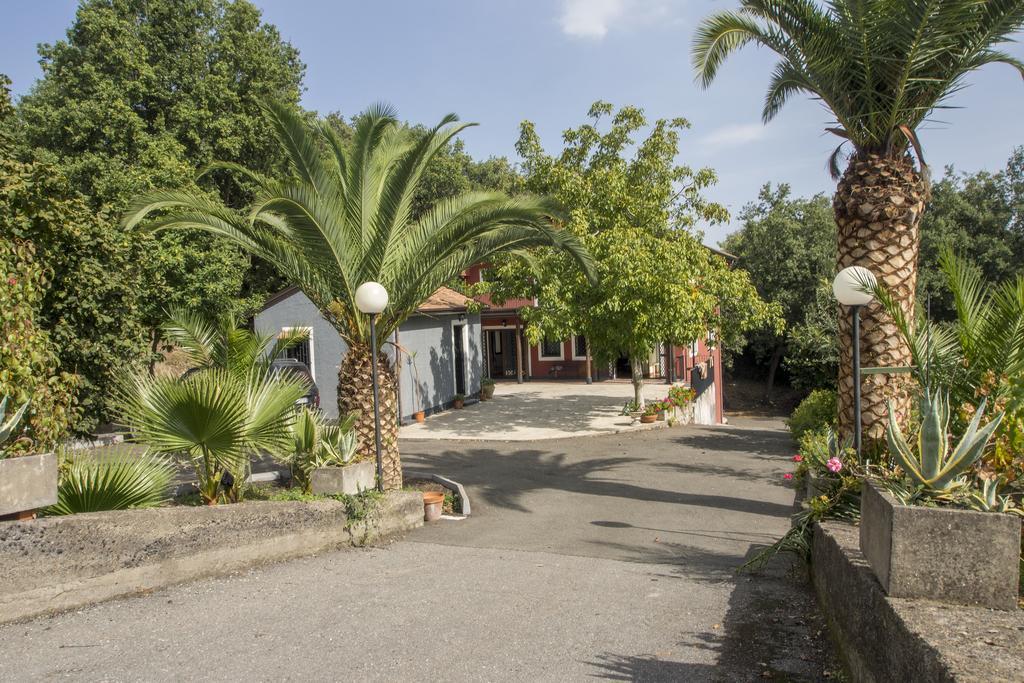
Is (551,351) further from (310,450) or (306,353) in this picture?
(310,450)

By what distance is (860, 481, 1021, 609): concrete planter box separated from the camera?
3145 mm

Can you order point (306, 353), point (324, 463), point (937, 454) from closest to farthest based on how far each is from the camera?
1. point (937, 454)
2. point (324, 463)
3. point (306, 353)

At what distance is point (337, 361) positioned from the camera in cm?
1873

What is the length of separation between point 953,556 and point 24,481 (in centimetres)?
572

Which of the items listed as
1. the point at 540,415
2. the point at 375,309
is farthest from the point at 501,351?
the point at 375,309

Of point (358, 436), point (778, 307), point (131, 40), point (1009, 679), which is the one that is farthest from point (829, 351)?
point (131, 40)

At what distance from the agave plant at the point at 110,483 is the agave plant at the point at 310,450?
65.1 inches

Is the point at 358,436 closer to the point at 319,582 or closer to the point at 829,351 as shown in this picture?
the point at 319,582

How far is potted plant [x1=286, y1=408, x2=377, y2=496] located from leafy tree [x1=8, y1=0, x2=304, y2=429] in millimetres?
7949

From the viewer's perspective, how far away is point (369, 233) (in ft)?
29.6

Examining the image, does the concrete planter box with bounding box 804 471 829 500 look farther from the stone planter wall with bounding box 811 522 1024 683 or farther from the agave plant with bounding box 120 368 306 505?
the agave plant with bounding box 120 368 306 505

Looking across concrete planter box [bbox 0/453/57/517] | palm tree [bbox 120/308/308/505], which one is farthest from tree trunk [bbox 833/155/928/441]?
concrete planter box [bbox 0/453/57/517]

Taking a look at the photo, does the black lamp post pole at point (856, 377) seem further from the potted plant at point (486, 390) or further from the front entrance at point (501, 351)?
the front entrance at point (501, 351)

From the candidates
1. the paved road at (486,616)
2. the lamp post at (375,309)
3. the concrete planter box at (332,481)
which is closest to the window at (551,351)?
the paved road at (486,616)
